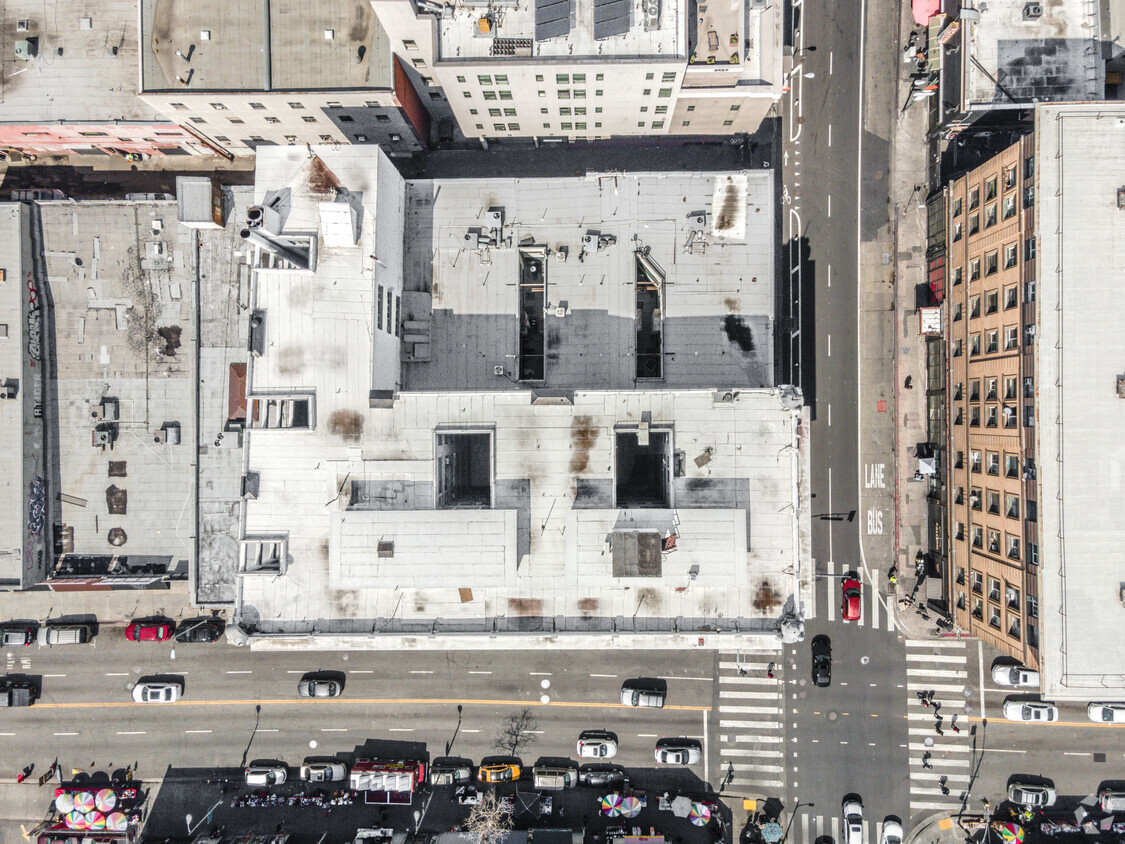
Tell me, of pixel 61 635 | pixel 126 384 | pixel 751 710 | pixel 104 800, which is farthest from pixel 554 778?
pixel 126 384

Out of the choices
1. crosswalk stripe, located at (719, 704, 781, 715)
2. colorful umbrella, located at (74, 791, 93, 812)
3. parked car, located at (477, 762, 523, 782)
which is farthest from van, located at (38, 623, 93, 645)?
crosswalk stripe, located at (719, 704, 781, 715)

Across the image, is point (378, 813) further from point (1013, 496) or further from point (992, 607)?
point (1013, 496)

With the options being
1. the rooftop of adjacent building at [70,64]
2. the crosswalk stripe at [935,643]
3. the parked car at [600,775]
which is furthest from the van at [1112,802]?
the rooftop of adjacent building at [70,64]

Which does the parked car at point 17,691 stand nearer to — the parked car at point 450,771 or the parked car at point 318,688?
the parked car at point 318,688

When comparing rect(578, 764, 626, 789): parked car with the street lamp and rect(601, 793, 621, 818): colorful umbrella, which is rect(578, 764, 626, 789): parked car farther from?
the street lamp

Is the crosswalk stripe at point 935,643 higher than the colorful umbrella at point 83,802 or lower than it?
higher
